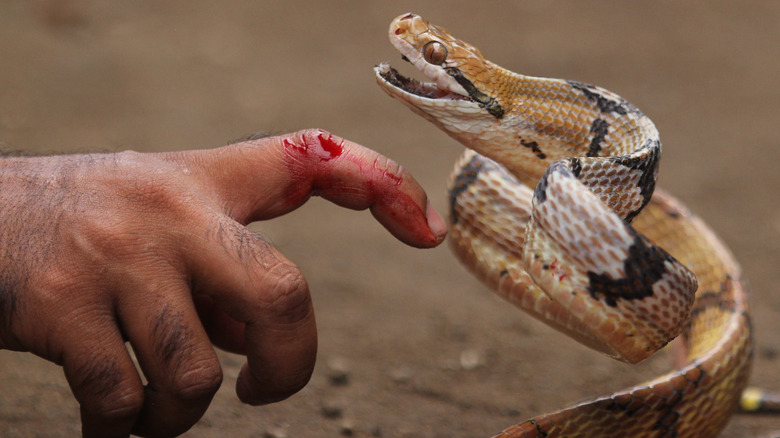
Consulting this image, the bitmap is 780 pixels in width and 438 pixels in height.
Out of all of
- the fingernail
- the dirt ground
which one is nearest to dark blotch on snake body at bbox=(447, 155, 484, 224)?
the dirt ground

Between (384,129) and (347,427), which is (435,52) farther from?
(384,129)

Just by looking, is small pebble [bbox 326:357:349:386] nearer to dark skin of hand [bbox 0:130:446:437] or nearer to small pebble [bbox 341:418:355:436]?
small pebble [bbox 341:418:355:436]

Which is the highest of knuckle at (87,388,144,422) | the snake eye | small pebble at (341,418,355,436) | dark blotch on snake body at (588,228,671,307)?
the snake eye

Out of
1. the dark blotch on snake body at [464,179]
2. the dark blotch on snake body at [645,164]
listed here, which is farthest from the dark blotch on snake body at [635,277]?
the dark blotch on snake body at [464,179]

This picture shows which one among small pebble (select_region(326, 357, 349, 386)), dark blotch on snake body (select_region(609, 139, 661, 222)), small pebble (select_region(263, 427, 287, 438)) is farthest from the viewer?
small pebble (select_region(326, 357, 349, 386))

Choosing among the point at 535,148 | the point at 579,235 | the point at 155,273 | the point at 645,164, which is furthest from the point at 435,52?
the point at 155,273

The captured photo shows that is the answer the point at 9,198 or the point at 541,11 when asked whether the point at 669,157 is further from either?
the point at 9,198

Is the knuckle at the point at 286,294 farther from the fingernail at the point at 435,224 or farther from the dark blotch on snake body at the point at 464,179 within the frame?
the dark blotch on snake body at the point at 464,179
